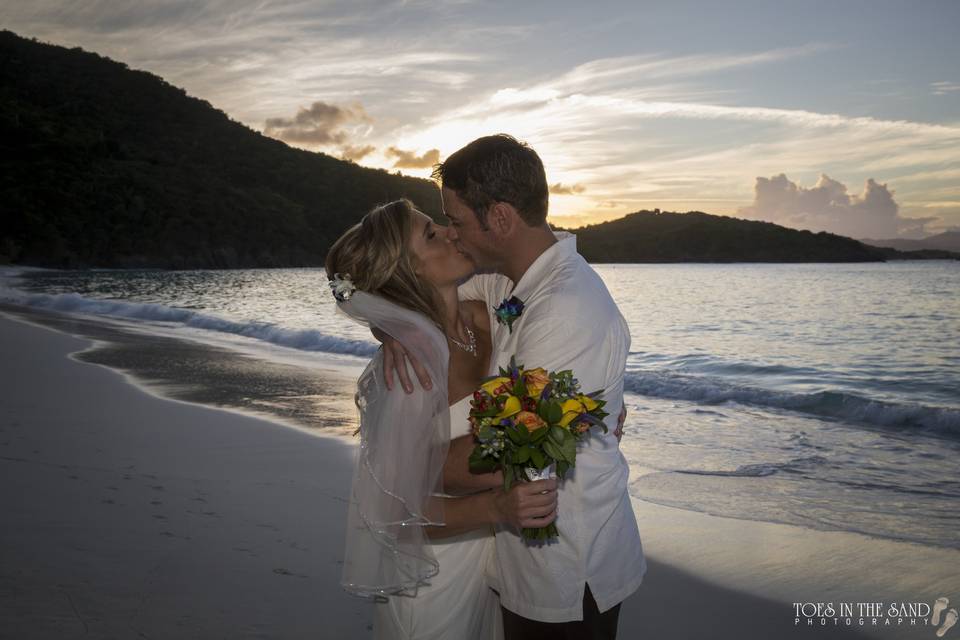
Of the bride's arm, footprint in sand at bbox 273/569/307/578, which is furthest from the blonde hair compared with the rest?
footprint in sand at bbox 273/569/307/578

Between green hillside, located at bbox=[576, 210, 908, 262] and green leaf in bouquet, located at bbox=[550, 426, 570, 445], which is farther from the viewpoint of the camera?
green hillside, located at bbox=[576, 210, 908, 262]

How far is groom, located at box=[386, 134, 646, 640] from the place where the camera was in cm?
231

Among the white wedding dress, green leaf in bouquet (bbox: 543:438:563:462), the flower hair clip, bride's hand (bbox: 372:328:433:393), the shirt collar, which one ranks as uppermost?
the shirt collar

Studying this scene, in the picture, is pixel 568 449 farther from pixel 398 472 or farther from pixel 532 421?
pixel 398 472

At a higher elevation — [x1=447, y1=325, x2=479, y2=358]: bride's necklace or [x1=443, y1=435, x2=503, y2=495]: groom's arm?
[x1=447, y1=325, x2=479, y2=358]: bride's necklace

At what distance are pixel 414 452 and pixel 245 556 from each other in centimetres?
309

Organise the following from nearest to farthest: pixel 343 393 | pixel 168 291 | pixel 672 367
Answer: pixel 343 393 → pixel 672 367 → pixel 168 291

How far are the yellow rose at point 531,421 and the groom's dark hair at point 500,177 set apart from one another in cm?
78

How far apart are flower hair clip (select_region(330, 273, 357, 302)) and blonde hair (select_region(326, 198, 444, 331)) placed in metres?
0.02

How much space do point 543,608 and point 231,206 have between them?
293 feet

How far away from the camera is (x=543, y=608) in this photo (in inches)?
90.6

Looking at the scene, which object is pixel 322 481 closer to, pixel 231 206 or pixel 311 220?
pixel 231 206

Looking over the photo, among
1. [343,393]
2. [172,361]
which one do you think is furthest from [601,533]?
[172,361]

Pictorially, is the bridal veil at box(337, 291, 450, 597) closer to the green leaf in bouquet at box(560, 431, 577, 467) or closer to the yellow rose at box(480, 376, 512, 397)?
the yellow rose at box(480, 376, 512, 397)
